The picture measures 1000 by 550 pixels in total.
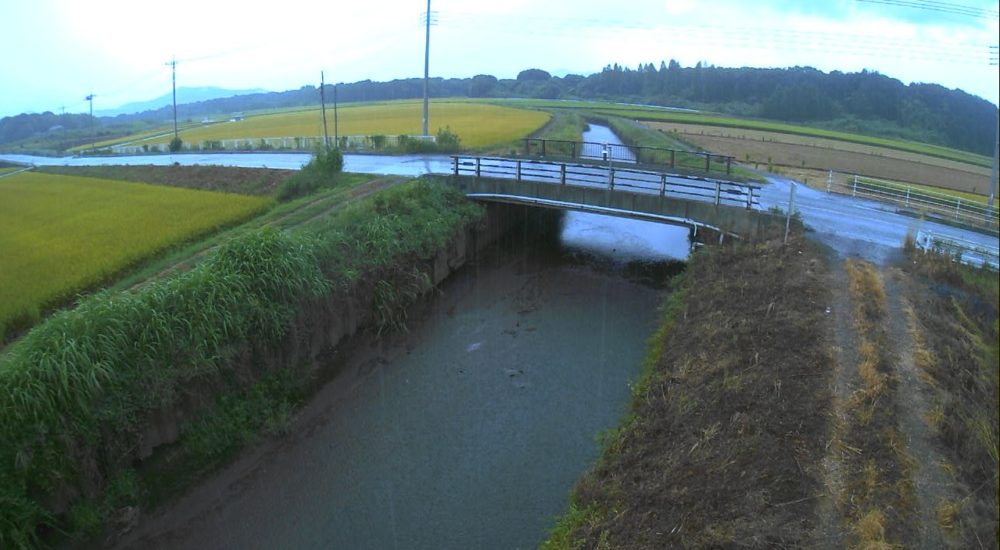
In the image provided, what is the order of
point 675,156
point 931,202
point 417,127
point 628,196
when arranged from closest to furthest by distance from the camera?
point 931,202 → point 628,196 → point 675,156 → point 417,127

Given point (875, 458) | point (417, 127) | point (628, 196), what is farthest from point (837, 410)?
point (417, 127)

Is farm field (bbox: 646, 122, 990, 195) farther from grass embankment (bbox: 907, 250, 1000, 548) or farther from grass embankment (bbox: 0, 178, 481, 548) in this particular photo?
grass embankment (bbox: 0, 178, 481, 548)

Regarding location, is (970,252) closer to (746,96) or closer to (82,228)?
(82,228)

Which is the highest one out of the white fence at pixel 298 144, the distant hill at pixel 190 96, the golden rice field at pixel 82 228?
the distant hill at pixel 190 96

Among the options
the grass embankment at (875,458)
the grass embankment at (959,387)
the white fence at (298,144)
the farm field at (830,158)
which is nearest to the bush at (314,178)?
the white fence at (298,144)

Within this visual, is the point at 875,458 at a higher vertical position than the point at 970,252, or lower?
lower

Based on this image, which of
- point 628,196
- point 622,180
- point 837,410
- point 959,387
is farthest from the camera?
point 622,180

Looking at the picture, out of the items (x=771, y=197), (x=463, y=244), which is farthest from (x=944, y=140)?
(x=463, y=244)

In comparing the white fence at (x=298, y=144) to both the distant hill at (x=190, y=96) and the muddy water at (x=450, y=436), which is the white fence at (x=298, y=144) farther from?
the distant hill at (x=190, y=96)
